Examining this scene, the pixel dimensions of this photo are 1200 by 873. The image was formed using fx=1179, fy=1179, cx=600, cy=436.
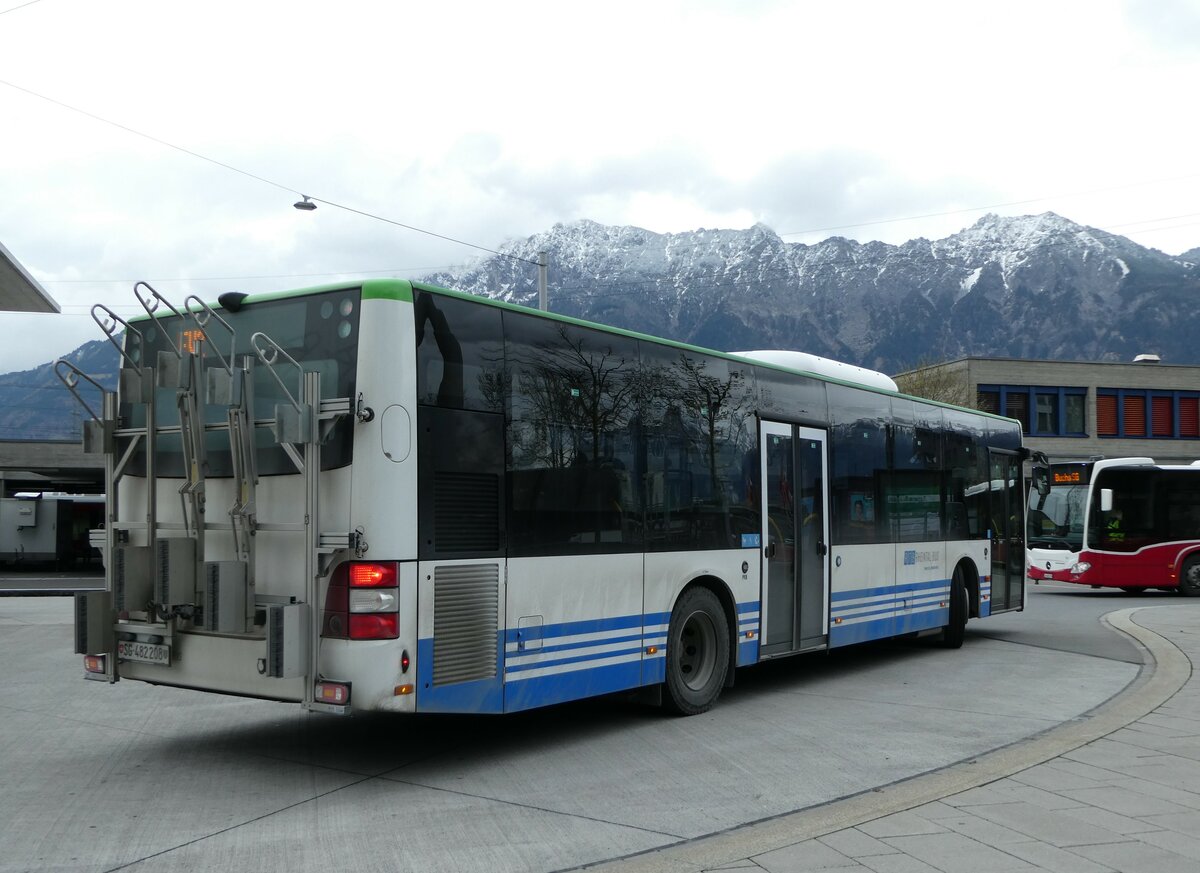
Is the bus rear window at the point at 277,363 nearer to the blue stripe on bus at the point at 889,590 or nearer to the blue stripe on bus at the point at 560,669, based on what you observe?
the blue stripe on bus at the point at 560,669

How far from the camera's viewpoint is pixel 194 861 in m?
5.53

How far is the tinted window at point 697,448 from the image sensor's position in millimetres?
9250

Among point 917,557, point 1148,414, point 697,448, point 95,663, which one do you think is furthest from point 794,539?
point 1148,414

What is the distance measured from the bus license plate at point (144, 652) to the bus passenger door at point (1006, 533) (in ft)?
35.4

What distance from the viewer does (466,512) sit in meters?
7.38

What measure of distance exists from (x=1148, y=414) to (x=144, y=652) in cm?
6172

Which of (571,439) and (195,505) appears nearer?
(195,505)

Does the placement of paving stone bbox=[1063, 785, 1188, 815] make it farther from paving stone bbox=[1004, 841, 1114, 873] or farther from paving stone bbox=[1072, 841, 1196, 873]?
paving stone bbox=[1004, 841, 1114, 873]

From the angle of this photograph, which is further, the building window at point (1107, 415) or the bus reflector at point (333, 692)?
the building window at point (1107, 415)

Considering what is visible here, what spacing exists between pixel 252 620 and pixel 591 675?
2.41 m

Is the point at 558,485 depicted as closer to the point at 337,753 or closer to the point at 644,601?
the point at 644,601

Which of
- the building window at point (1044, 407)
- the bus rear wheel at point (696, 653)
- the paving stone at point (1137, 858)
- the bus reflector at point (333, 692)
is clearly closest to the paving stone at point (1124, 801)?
the paving stone at point (1137, 858)

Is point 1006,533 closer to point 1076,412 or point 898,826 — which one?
point 898,826

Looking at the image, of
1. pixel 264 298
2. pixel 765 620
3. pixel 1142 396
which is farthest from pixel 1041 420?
pixel 264 298
